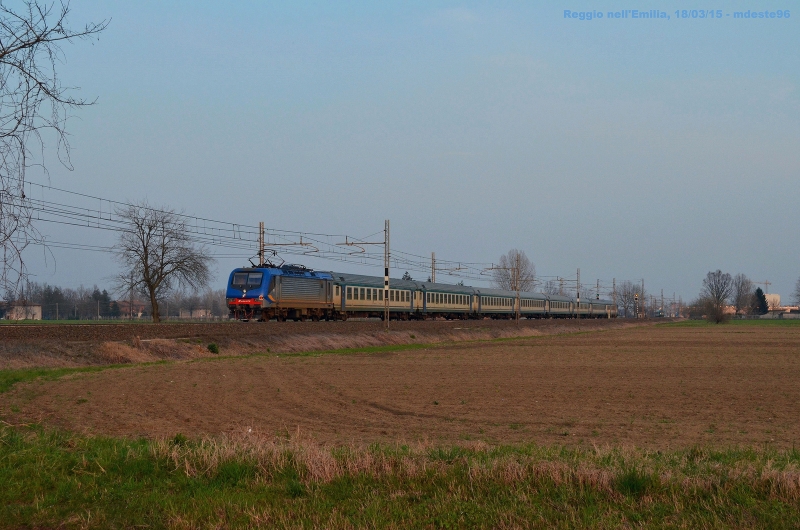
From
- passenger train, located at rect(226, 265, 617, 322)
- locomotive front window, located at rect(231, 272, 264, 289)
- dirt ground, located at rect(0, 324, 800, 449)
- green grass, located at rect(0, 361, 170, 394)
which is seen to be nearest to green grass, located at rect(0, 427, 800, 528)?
dirt ground, located at rect(0, 324, 800, 449)

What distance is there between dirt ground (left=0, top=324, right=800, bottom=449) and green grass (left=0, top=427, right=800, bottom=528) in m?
3.33

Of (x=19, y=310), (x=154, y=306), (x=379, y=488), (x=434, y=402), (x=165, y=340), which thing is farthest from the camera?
(x=154, y=306)

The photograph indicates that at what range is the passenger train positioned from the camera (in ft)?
158

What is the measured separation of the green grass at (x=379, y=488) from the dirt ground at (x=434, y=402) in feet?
10.9

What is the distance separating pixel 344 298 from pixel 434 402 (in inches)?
1591

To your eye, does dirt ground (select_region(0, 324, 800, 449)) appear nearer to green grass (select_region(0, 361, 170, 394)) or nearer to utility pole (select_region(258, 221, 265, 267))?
green grass (select_region(0, 361, 170, 394))

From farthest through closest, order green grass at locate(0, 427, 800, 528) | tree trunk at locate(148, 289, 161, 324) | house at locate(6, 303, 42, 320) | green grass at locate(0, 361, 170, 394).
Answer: tree trunk at locate(148, 289, 161, 324) < green grass at locate(0, 361, 170, 394) < house at locate(6, 303, 42, 320) < green grass at locate(0, 427, 800, 528)

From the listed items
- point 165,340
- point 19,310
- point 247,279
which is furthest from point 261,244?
point 19,310

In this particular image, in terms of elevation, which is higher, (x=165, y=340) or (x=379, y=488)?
(x=165, y=340)

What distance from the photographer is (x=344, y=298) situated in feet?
190

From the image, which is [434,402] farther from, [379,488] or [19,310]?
[19,310]

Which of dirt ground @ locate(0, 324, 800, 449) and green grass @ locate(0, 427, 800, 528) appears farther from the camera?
dirt ground @ locate(0, 324, 800, 449)

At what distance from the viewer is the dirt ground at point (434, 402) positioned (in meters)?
13.1

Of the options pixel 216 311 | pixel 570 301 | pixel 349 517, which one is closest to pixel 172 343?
pixel 349 517
